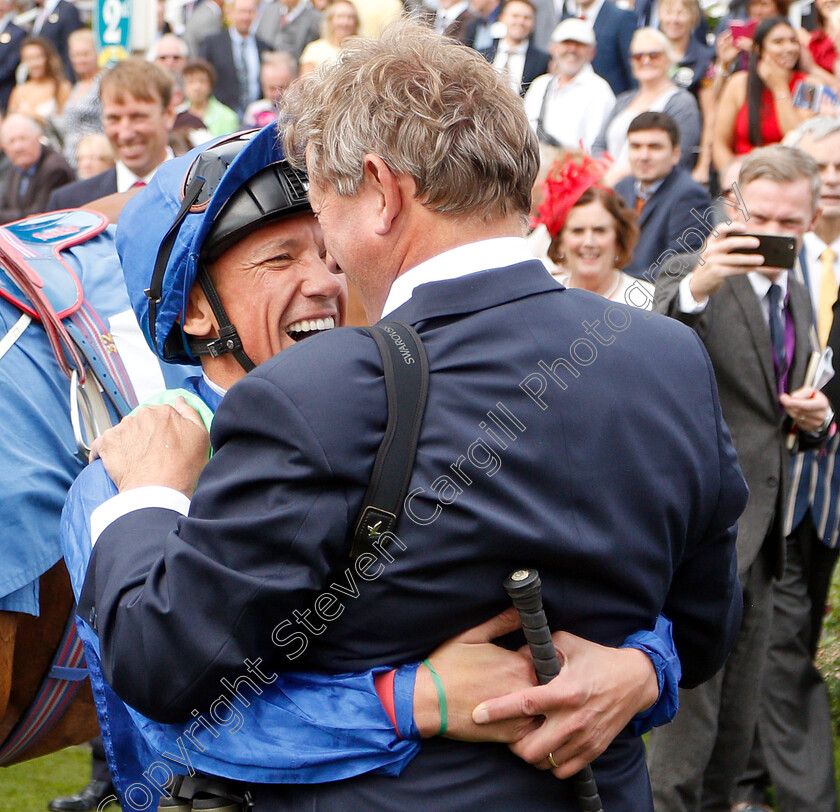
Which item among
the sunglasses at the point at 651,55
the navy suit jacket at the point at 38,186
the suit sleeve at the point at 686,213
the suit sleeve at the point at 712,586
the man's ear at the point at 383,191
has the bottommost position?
the navy suit jacket at the point at 38,186

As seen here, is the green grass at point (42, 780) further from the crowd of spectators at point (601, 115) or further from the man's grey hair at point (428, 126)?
the man's grey hair at point (428, 126)

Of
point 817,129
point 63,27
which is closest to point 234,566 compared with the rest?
point 817,129

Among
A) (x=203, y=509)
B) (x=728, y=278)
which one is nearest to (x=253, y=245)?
(x=203, y=509)

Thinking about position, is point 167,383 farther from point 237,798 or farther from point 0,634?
point 237,798

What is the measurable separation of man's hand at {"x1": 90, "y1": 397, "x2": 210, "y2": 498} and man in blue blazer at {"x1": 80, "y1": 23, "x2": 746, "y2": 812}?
57 mm

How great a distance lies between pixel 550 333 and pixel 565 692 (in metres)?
0.51

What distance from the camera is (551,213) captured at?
498 cm

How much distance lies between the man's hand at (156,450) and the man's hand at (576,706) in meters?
0.64

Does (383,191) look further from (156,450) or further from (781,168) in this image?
(781,168)

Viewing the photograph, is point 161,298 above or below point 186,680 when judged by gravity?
above

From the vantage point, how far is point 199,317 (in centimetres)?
229

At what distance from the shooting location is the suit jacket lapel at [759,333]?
159 inches

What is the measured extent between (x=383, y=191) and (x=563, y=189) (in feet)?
11.5

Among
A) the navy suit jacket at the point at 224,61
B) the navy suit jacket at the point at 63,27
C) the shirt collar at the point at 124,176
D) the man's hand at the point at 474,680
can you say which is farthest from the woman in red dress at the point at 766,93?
the navy suit jacket at the point at 63,27
